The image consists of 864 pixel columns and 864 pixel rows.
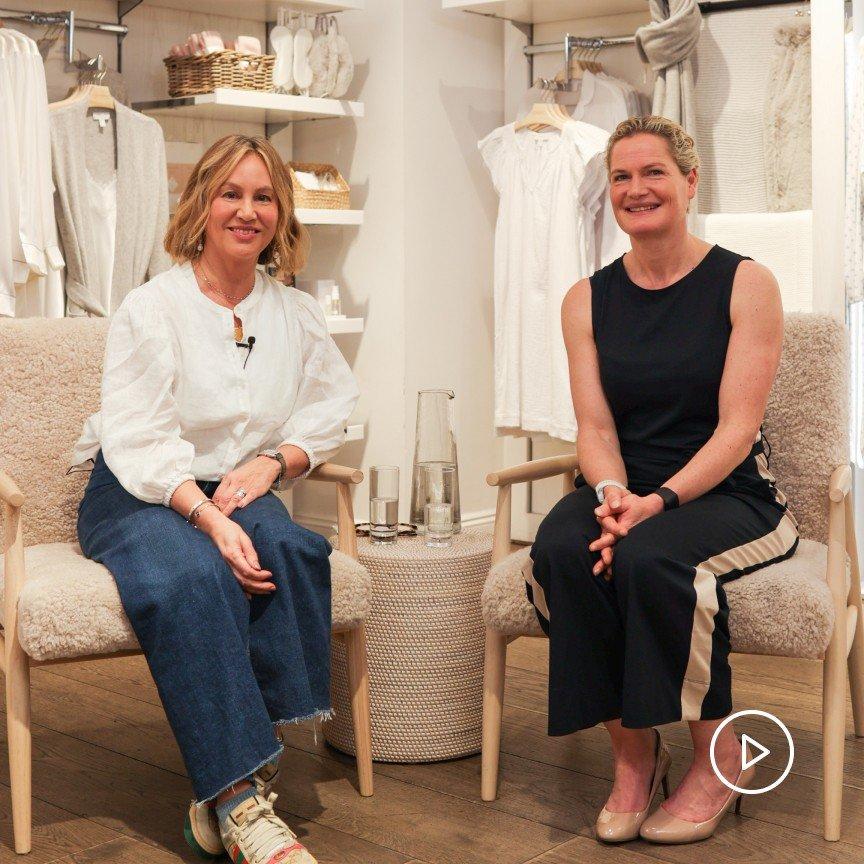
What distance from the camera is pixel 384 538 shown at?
249 centimetres

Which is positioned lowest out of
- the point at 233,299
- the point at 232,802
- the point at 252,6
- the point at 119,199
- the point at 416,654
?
the point at 232,802

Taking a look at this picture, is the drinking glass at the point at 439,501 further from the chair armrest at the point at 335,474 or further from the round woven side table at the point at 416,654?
the chair armrest at the point at 335,474

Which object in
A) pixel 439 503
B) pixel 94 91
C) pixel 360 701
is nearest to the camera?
pixel 360 701

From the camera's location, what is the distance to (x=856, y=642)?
7.90ft

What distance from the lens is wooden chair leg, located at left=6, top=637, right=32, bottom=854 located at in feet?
6.46

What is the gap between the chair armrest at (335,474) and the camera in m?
2.30

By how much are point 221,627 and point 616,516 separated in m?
0.66

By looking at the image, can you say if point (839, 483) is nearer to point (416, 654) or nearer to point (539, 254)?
point (416, 654)

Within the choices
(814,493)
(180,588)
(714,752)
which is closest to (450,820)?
(714,752)

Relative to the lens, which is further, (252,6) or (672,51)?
(252,6)

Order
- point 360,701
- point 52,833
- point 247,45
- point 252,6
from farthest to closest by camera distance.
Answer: point 252,6 < point 247,45 < point 360,701 < point 52,833

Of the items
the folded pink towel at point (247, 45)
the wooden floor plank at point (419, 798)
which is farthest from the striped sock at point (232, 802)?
the folded pink towel at point (247, 45)

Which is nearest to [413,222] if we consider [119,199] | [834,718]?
[119,199]

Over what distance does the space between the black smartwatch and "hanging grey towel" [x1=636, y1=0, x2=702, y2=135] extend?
174 centimetres
